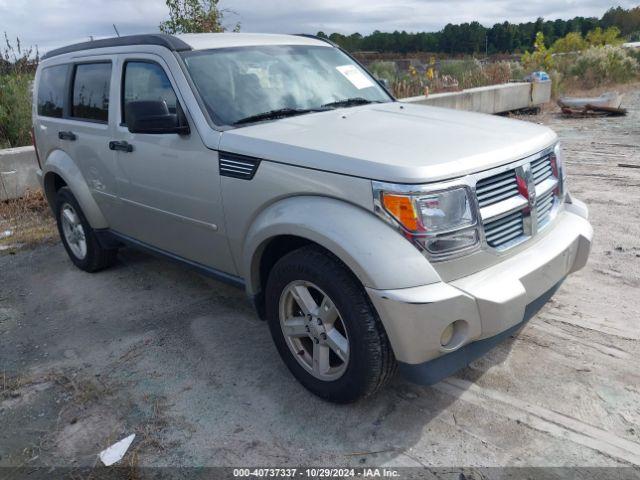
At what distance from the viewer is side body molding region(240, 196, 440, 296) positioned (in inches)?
98.7

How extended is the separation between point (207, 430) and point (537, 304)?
1835mm

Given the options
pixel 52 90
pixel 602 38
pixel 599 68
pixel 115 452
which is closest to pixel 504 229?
pixel 115 452

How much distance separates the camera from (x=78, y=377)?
11.5 ft

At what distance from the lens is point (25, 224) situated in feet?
22.3

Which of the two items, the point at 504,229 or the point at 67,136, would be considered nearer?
the point at 504,229

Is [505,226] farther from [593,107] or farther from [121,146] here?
[593,107]

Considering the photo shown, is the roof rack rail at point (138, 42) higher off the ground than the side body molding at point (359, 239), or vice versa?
the roof rack rail at point (138, 42)

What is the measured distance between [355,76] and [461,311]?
7.94 feet

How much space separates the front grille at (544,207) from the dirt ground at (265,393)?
2.74 ft

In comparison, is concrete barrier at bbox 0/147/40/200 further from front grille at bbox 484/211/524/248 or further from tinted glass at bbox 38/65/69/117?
front grille at bbox 484/211/524/248

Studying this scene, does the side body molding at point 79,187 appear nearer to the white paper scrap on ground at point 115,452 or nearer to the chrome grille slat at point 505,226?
the white paper scrap on ground at point 115,452

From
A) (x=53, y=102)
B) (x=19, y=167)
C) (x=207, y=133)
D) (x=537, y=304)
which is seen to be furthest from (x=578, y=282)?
(x=19, y=167)

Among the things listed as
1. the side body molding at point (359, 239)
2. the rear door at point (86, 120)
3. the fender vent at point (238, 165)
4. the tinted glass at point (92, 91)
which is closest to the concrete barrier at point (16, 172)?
the rear door at point (86, 120)

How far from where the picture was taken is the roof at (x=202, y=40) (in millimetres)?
3754
